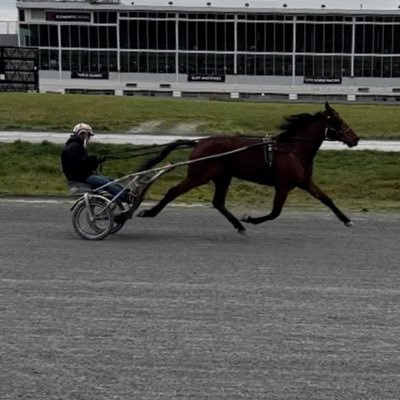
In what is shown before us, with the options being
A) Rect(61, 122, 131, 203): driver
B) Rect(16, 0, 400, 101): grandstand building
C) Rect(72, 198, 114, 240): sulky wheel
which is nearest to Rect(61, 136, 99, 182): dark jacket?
Rect(61, 122, 131, 203): driver

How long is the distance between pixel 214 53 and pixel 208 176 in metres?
82.2

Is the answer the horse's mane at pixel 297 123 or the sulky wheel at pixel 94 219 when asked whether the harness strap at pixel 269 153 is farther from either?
the sulky wheel at pixel 94 219

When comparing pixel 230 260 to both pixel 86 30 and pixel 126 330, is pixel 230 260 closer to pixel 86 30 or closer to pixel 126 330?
pixel 126 330

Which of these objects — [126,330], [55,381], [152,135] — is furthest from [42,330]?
[152,135]

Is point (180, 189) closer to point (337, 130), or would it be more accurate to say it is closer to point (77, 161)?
point (77, 161)

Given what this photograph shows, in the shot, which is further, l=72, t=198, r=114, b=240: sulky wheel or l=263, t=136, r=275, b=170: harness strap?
l=263, t=136, r=275, b=170: harness strap

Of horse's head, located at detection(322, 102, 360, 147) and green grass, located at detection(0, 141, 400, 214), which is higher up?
horse's head, located at detection(322, 102, 360, 147)

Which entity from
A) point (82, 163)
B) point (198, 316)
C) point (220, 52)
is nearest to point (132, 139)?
point (82, 163)

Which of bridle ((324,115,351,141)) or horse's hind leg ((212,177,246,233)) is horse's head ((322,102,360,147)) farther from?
horse's hind leg ((212,177,246,233))

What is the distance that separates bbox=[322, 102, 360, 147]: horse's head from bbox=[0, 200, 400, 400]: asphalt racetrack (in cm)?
143

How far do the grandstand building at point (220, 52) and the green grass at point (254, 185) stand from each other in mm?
69188

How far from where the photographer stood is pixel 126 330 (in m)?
6.38

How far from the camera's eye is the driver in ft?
36.0

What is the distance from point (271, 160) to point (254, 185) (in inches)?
299
